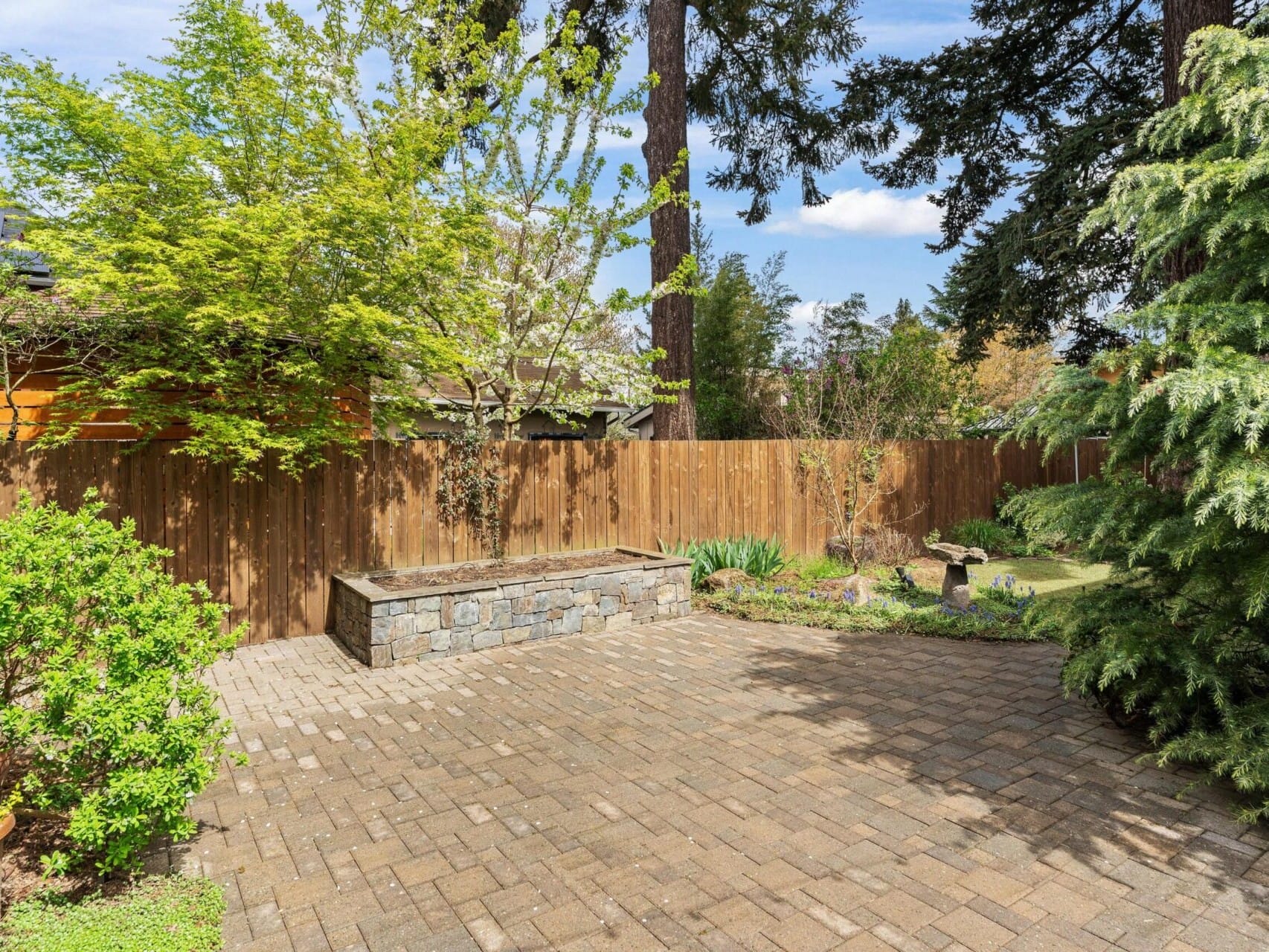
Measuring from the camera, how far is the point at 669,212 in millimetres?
9953

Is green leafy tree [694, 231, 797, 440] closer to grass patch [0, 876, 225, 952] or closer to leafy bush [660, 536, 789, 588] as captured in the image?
leafy bush [660, 536, 789, 588]

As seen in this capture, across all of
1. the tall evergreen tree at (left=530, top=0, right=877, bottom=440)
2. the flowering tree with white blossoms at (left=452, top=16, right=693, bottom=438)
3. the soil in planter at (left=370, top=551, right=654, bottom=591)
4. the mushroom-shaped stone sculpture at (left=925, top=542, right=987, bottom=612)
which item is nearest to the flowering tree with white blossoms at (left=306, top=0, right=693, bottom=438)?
the flowering tree with white blossoms at (left=452, top=16, right=693, bottom=438)

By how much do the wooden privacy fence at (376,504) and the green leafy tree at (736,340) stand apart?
6.10m

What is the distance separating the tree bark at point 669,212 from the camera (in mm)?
9891

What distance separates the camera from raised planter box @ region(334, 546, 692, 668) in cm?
573

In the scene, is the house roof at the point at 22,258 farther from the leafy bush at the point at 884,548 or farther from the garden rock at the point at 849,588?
the leafy bush at the point at 884,548

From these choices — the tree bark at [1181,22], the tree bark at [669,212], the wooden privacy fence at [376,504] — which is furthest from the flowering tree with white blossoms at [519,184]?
the tree bark at [1181,22]

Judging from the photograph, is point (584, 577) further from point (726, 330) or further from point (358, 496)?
point (726, 330)

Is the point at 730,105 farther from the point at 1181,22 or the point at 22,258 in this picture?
the point at 22,258

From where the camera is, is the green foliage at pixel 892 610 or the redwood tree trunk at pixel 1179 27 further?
the redwood tree trunk at pixel 1179 27

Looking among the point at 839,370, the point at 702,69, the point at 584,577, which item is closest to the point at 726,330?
the point at 839,370

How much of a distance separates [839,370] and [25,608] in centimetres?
1258

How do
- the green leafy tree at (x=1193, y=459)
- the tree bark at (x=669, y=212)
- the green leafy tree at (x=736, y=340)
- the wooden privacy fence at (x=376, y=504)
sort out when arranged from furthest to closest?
the green leafy tree at (x=736, y=340), the tree bark at (x=669, y=212), the wooden privacy fence at (x=376, y=504), the green leafy tree at (x=1193, y=459)

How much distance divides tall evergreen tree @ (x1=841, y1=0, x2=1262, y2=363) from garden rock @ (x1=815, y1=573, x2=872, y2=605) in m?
5.58
